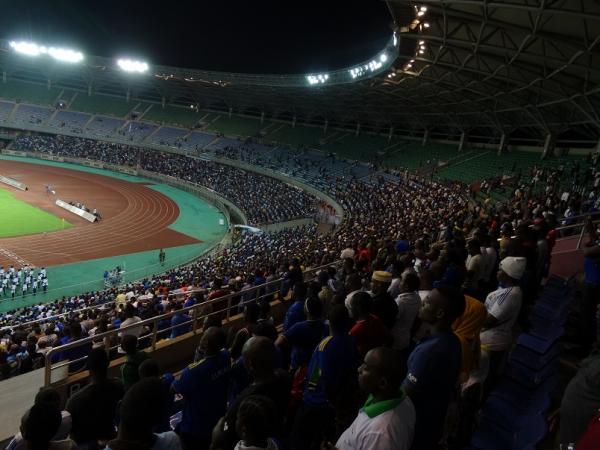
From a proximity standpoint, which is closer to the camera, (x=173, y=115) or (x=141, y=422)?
(x=141, y=422)

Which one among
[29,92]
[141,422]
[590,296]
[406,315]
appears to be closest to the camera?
[141,422]

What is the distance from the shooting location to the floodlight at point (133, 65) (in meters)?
56.8

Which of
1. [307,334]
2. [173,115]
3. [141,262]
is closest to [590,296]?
[307,334]

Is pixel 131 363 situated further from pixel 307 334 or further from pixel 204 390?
pixel 307 334

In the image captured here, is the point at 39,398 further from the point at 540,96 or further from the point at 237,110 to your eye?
the point at 237,110

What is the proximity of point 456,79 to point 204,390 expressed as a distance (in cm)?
2771

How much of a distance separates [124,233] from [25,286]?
1183cm

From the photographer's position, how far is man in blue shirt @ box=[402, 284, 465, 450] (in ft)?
9.67

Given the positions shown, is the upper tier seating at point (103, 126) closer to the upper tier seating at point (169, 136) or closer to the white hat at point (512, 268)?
the upper tier seating at point (169, 136)

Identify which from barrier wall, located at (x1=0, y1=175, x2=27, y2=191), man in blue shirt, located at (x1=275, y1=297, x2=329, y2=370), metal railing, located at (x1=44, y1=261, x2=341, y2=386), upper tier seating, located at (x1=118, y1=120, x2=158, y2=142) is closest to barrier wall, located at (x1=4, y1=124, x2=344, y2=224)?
upper tier seating, located at (x1=118, y1=120, x2=158, y2=142)

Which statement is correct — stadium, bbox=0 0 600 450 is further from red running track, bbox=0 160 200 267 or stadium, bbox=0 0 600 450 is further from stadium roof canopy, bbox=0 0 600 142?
red running track, bbox=0 160 200 267

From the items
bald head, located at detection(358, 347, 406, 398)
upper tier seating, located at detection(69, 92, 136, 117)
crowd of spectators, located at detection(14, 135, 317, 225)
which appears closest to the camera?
bald head, located at detection(358, 347, 406, 398)

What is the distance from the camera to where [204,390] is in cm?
375

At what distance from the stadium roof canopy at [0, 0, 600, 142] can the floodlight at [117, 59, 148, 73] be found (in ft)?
2.88
